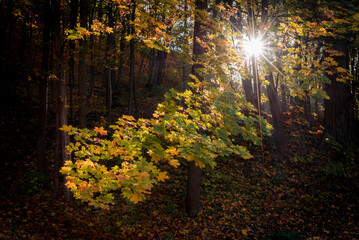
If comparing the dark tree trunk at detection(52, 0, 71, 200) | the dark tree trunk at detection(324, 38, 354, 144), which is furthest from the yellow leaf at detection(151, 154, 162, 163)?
the dark tree trunk at detection(324, 38, 354, 144)

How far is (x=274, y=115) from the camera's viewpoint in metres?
11.7

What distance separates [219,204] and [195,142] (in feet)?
20.3

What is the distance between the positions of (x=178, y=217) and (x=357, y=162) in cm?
978

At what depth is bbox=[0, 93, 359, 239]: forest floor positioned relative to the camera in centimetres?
686

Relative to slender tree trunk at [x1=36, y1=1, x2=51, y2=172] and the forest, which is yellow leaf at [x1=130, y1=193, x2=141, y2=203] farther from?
slender tree trunk at [x1=36, y1=1, x2=51, y2=172]

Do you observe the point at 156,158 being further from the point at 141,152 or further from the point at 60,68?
the point at 60,68

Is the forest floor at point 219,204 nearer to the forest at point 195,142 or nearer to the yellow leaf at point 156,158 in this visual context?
the forest at point 195,142

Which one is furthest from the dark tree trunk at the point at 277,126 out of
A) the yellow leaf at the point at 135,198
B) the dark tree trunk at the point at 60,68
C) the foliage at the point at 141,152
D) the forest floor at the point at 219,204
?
the yellow leaf at the point at 135,198

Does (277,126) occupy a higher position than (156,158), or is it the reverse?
(277,126)

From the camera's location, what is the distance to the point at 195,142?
125 inches

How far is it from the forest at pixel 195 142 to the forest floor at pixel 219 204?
54 mm

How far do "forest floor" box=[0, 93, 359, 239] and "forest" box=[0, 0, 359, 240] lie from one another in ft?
0.18

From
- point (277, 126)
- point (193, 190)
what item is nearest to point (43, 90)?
point (193, 190)

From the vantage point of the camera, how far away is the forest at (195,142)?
12.7 feet
